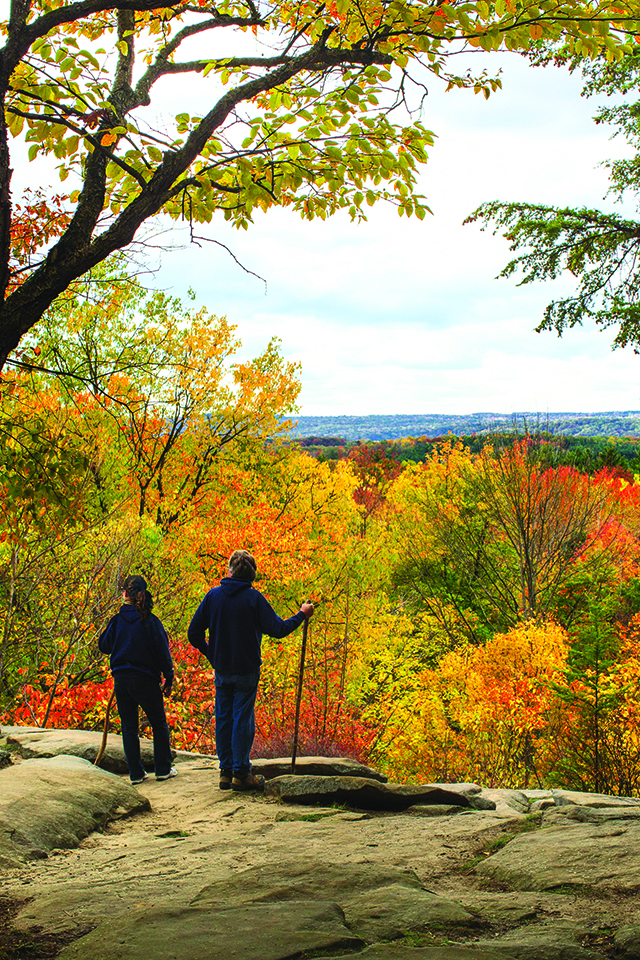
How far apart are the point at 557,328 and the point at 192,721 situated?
11.7m

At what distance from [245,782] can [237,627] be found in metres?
1.52

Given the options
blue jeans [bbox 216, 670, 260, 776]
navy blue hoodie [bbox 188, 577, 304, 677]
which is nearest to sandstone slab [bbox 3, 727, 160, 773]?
blue jeans [bbox 216, 670, 260, 776]

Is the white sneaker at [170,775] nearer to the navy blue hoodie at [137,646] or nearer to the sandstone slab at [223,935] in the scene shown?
the navy blue hoodie at [137,646]

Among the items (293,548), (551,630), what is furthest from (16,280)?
(293,548)

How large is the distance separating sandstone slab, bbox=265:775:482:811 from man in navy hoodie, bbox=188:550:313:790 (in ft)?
1.38

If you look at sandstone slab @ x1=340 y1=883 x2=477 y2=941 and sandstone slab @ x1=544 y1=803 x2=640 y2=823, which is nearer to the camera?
sandstone slab @ x1=340 y1=883 x2=477 y2=941

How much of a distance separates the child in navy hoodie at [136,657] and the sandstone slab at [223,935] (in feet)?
12.2

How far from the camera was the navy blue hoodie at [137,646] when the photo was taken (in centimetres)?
665

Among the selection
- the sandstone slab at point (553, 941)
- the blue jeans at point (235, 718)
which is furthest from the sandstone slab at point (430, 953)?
the blue jeans at point (235, 718)

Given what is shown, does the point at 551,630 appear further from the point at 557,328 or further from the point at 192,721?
the point at 192,721

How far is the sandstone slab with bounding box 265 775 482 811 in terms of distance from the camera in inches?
241

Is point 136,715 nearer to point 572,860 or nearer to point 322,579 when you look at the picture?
point 572,860

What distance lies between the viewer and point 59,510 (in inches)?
209

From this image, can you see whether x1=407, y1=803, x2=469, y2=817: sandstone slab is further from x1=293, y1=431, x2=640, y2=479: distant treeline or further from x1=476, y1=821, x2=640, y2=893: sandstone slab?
x1=293, y1=431, x2=640, y2=479: distant treeline
